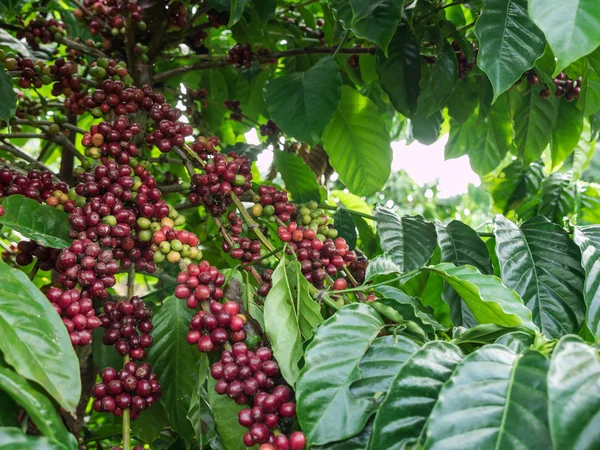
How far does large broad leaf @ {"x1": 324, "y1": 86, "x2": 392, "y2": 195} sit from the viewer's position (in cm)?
134

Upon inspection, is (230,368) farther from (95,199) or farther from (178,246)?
(95,199)

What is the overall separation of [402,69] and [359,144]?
23 centimetres

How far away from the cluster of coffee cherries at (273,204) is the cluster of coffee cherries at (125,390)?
1.13ft

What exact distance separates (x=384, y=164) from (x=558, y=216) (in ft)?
2.12

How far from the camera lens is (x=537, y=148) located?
1.41 meters

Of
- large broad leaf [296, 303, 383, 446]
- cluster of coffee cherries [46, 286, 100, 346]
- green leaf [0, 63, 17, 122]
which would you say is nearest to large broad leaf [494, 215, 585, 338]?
large broad leaf [296, 303, 383, 446]

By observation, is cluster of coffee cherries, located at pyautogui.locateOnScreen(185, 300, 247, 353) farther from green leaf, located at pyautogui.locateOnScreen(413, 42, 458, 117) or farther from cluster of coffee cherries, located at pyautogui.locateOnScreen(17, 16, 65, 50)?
cluster of coffee cherries, located at pyautogui.locateOnScreen(17, 16, 65, 50)

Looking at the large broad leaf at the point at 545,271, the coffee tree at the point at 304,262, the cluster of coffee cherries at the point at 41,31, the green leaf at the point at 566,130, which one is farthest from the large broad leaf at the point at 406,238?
the cluster of coffee cherries at the point at 41,31

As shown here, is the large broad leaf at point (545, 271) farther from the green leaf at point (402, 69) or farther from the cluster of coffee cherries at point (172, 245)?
the cluster of coffee cherries at point (172, 245)

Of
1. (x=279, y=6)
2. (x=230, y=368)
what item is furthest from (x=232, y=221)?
(x=279, y=6)

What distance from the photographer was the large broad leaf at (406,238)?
103 centimetres

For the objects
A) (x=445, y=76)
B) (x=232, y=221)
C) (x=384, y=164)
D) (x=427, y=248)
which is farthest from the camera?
(x=384, y=164)

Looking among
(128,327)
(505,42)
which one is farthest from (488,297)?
(128,327)

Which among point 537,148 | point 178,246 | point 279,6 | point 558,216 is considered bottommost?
point 178,246
